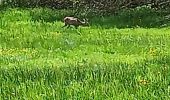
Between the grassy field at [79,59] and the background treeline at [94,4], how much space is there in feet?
7.89

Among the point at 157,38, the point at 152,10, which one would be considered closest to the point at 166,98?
the point at 157,38

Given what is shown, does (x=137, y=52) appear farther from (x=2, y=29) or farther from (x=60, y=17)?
(x=60, y=17)

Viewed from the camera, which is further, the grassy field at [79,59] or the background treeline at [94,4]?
the background treeline at [94,4]

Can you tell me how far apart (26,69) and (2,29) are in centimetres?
1256

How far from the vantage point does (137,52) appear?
16391 millimetres

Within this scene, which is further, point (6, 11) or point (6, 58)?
point (6, 11)

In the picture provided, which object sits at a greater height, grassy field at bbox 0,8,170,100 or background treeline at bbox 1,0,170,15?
grassy field at bbox 0,8,170,100

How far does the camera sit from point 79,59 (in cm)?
1398

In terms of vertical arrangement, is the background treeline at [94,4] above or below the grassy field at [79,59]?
below

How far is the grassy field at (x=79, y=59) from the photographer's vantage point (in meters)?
7.79

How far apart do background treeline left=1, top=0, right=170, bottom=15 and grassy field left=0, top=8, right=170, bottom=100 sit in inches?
94.7

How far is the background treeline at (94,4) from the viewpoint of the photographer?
2872 cm

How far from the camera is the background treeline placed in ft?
94.2

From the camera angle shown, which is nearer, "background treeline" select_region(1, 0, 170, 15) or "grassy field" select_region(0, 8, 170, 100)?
"grassy field" select_region(0, 8, 170, 100)
